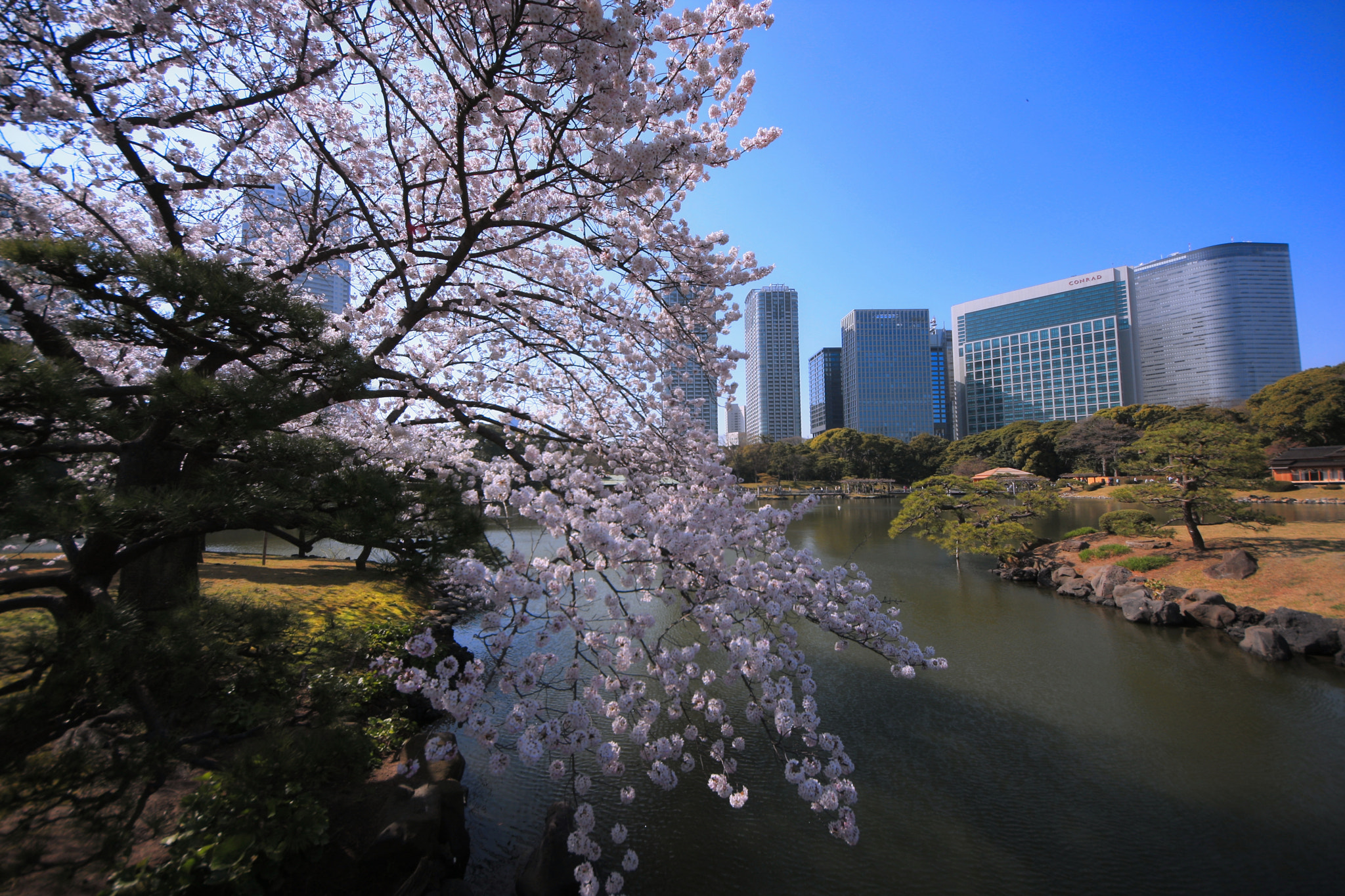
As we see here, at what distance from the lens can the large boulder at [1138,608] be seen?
989 centimetres

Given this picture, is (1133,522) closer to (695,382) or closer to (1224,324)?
(695,382)

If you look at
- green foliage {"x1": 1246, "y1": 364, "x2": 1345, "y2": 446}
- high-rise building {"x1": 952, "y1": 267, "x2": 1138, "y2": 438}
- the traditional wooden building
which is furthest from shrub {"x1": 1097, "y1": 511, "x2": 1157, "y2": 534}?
high-rise building {"x1": 952, "y1": 267, "x2": 1138, "y2": 438}

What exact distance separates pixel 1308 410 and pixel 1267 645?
122 feet

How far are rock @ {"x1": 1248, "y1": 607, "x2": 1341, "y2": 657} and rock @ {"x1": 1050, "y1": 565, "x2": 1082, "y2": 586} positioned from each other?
3880 millimetres

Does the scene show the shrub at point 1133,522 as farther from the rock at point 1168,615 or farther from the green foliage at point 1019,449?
the green foliage at point 1019,449

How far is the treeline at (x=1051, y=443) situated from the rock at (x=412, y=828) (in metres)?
24.9

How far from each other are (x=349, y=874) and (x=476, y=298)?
428 cm

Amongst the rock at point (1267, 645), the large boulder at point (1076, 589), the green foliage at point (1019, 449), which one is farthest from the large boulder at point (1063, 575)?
the green foliage at point (1019, 449)

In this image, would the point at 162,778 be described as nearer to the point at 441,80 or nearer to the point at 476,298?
the point at 476,298

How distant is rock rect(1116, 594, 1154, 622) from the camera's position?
32.5ft

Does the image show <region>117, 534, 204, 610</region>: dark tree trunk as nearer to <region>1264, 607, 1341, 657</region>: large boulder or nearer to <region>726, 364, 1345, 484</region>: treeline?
<region>1264, 607, 1341, 657</region>: large boulder

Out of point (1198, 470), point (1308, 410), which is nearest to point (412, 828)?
point (1198, 470)

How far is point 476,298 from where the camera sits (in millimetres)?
4414

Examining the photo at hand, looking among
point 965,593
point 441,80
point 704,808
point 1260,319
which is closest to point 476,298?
point 441,80
